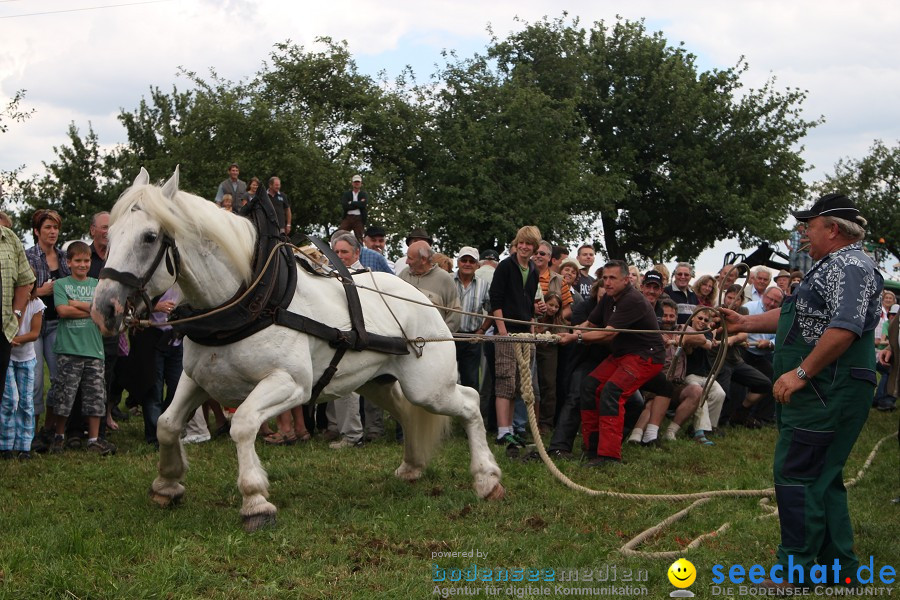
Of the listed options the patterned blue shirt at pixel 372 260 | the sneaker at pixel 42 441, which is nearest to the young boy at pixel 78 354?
the sneaker at pixel 42 441

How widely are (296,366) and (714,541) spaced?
289 centimetres

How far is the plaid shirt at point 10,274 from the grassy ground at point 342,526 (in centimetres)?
125

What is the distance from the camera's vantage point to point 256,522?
223 inches

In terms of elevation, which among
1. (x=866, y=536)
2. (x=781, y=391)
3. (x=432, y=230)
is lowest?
(x=866, y=536)

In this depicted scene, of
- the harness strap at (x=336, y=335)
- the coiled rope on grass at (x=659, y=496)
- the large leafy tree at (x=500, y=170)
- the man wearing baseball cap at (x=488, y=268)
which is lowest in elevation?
the coiled rope on grass at (x=659, y=496)

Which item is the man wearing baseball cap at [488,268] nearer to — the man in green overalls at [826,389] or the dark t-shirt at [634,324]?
the dark t-shirt at [634,324]

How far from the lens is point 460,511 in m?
6.58

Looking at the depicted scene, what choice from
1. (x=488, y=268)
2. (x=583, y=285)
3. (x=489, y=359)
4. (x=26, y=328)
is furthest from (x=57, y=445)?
(x=583, y=285)

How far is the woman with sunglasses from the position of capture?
8.62m

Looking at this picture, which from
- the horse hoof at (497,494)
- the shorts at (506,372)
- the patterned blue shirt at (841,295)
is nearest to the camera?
the patterned blue shirt at (841,295)

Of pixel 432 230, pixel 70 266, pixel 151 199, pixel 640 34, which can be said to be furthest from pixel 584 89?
pixel 151 199

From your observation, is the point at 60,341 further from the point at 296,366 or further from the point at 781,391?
the point at 781,391

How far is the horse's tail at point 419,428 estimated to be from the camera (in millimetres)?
7457

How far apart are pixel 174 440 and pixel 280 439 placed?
3394mm
